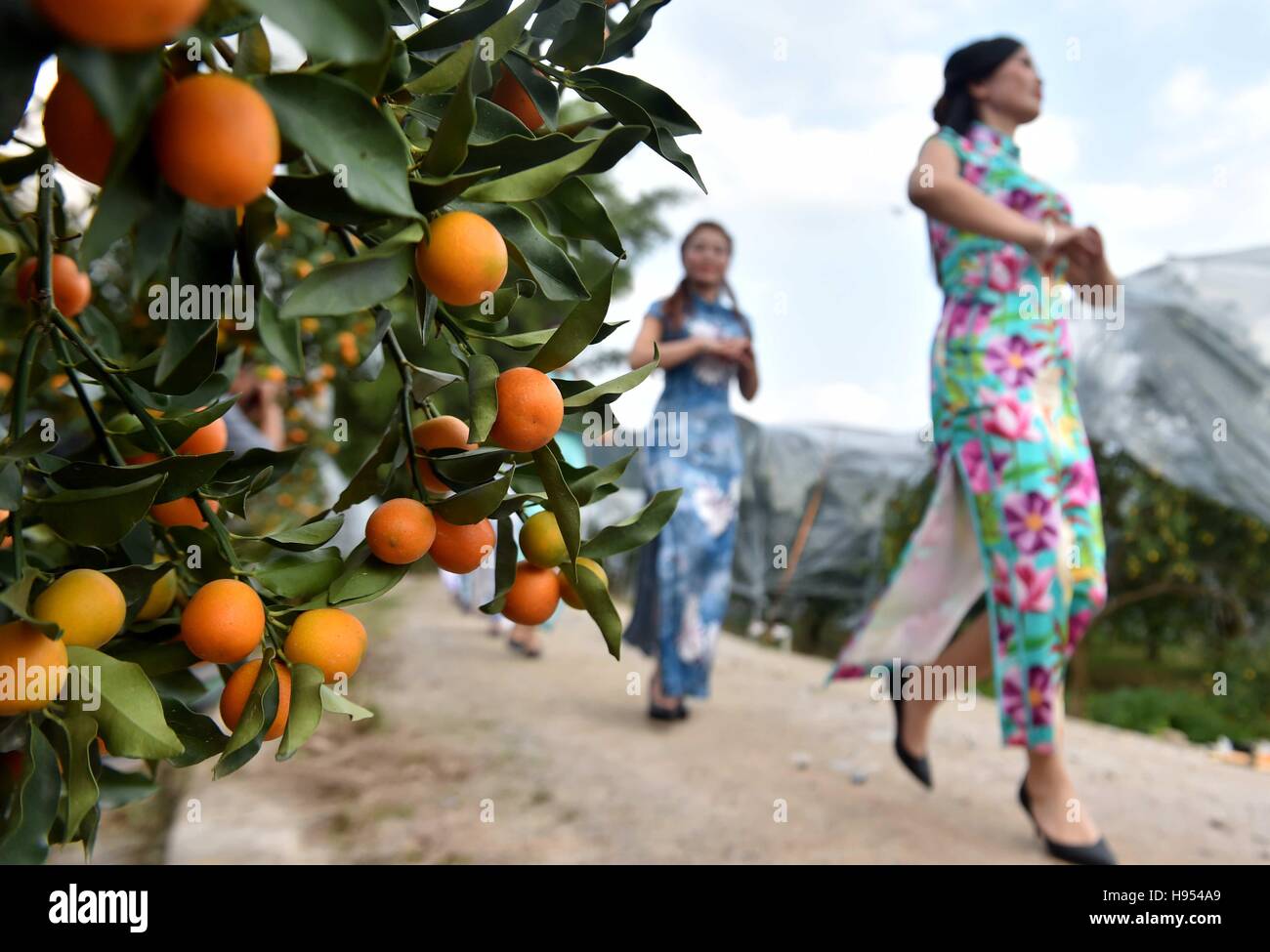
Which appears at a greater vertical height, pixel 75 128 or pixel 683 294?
pixel 683 294

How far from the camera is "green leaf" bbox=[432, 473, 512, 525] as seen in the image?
19.2 inches

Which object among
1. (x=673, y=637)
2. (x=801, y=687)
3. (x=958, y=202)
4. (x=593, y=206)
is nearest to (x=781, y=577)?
(x=801, y=687)

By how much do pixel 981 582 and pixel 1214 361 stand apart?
1.99 metres

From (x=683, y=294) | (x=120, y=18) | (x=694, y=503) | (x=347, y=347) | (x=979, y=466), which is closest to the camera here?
(x=120, y=18)

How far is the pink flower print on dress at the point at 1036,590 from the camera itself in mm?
2123

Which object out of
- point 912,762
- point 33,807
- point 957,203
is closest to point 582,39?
point 33,807

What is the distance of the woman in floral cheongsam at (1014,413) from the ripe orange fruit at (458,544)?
1871 millimetres

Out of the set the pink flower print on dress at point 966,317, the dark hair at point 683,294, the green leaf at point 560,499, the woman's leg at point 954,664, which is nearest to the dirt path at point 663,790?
the woman's leg at point 954,664

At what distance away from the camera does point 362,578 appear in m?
0.53

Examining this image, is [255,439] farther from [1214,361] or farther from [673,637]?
[1214,361]

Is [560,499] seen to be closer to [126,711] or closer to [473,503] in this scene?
[473,503]

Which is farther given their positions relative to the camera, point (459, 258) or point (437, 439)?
point (437, 439)

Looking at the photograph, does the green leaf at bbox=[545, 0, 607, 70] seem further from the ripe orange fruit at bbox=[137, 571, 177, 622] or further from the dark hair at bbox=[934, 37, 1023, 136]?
the dark hair at bbox=[934, 37, 1023, 136]

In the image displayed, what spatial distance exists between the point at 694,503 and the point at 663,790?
122 cm
